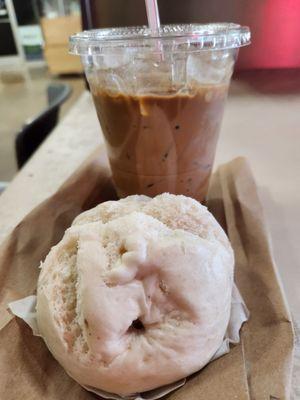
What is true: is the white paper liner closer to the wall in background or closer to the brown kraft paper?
the brown kraft paper

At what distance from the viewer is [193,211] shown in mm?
688

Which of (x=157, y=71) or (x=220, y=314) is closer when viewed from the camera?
(x=220, y=314)

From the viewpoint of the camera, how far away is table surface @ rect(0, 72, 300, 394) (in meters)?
0.96

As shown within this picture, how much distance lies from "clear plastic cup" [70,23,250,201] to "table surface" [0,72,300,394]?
269 mm

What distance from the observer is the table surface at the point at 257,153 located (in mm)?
955

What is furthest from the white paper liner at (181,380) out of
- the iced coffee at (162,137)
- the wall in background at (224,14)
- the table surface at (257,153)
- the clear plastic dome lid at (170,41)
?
the wall in background at (224,14)

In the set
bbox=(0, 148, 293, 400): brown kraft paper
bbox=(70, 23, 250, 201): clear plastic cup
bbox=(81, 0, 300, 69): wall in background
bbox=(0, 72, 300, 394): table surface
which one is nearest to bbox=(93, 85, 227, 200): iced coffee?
bbox=(70, 23, 250, 201): clear plastic cup

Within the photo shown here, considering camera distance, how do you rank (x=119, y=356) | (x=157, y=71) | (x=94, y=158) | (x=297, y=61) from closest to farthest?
(x=119, y=356) < (x=157, y=71) < (x=94, y=158) < (x=297, y=61)

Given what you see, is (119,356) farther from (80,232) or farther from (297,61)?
(297,61)

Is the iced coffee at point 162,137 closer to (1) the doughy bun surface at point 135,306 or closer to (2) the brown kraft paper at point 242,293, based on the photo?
(2) the brown kraft paper at point 242,293

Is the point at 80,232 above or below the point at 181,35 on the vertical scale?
below

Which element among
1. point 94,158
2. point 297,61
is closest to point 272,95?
point 297,61

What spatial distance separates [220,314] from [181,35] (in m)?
0.54

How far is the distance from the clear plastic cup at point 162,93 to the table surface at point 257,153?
27 cm
